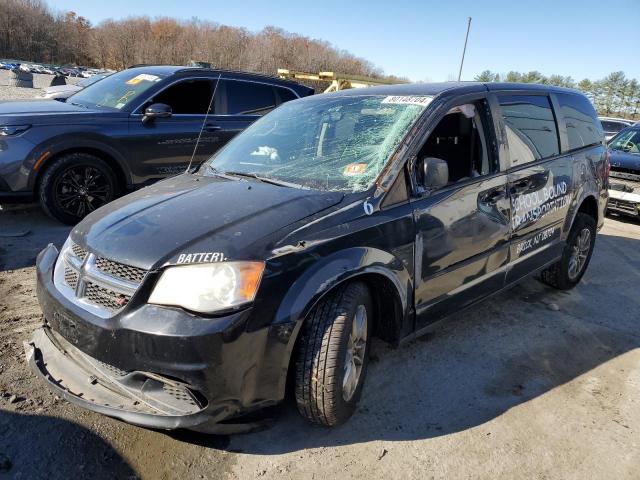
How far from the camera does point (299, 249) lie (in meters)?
2.23

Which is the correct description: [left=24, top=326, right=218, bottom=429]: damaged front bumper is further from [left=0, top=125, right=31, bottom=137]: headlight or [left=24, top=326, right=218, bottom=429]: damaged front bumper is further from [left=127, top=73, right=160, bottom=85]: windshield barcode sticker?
[left=127, top=73, right=160, bottom=85]: windshield barcode sticker

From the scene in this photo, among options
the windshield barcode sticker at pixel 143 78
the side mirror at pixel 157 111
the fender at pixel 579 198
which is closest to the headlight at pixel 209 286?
the fender at pixel 579 198

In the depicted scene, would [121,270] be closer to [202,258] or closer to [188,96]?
[202,258]

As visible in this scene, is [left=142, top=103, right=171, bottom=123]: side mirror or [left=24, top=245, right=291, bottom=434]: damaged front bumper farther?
[left=142, top=103, right=171, bottom=123]: side mirror

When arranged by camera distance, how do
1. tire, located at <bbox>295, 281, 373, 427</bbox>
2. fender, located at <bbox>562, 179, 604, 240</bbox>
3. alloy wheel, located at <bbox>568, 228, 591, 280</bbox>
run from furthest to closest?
alloy wheel, located at <bbox>568, 228, 591, 280</bbox> → fender, located at <bbox>562, 179, 604, 240</bbox> → tire, located at <bbox>295, 281, 373, 427</bbox>

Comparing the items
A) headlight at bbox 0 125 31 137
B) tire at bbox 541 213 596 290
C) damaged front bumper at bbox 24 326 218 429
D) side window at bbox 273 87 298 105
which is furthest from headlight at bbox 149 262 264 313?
side window at bbox 273 87 298 105

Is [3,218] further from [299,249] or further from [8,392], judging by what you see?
[299,249]

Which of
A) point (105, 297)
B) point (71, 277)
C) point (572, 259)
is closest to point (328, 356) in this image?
point (105, 297)

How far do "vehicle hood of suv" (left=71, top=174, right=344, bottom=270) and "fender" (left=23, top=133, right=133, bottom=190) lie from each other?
9.43 feet

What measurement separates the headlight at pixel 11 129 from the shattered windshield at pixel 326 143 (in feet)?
9.16

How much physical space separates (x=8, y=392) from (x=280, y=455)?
1.57 metres

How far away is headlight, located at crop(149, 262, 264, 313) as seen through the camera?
2.06 meters

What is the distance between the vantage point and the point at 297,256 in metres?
2.22

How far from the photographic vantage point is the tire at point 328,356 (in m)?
2.30
